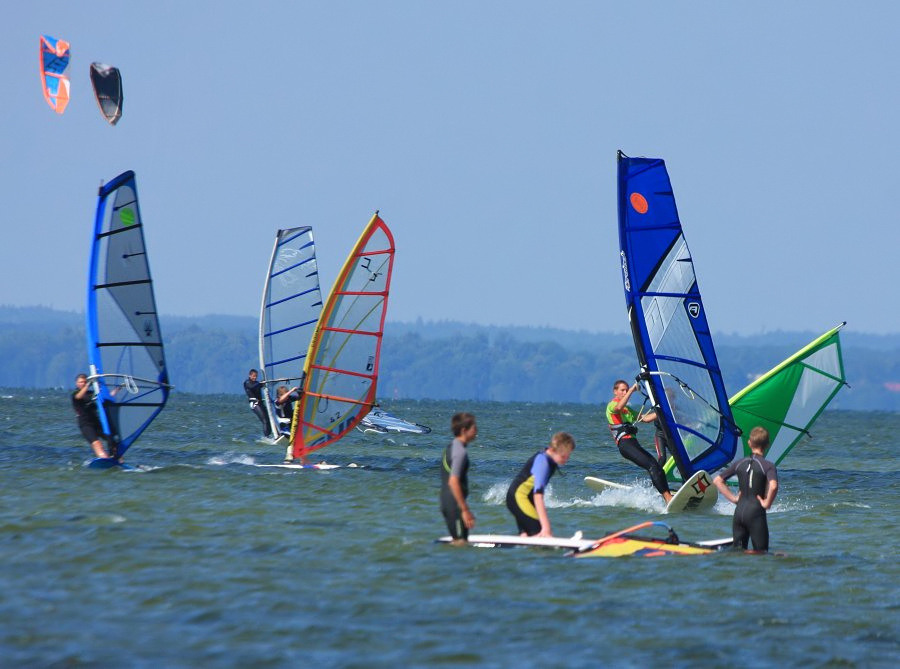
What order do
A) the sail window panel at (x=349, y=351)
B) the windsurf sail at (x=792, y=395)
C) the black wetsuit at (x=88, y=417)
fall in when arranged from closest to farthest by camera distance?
the black wetsuit at (x=88, y=417)
the windsurf sail at (x=792, y=395)
the sail window panel at (x=349, y=351)

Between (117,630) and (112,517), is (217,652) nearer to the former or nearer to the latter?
(117,630)

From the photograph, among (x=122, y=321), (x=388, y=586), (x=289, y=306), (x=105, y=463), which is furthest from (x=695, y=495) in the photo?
(x=289, y=306)

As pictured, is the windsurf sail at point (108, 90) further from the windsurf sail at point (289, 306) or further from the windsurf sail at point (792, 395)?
the windsurf sail at point (792, 395)

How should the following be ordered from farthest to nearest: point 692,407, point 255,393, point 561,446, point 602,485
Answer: point 255,393 → point 602,485 → point 692,407 → point 561,446

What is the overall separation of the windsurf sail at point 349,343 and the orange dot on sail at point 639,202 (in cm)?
569

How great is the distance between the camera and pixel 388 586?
10.0 meters

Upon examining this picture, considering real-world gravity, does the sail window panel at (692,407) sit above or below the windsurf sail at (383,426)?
above

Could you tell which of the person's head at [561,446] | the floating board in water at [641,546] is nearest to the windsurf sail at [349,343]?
the floating board in water at [641,546]

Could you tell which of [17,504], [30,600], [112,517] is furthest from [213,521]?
[30,600]

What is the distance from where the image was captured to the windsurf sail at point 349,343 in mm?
21047

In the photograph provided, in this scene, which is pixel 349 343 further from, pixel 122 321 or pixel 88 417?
pixel 88 417

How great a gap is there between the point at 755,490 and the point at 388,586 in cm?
348

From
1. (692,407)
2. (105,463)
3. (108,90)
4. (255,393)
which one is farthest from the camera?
(255,393)

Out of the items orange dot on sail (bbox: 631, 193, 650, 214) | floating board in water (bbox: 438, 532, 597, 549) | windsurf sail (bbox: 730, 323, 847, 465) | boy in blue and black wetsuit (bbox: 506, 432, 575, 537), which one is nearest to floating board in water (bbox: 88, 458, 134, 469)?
orange dot on sail (bbox: 631, 193, 650, 214)
